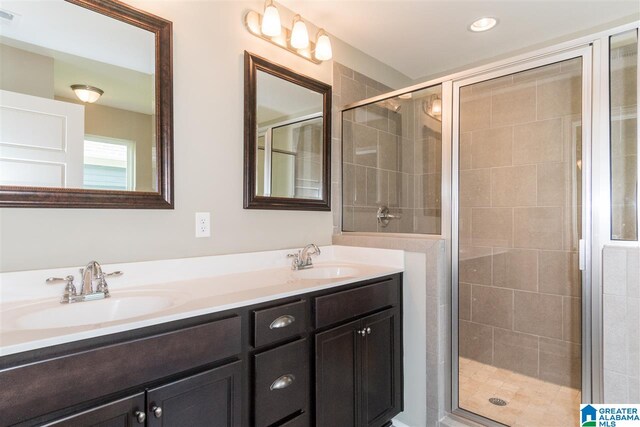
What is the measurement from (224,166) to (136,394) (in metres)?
1.06

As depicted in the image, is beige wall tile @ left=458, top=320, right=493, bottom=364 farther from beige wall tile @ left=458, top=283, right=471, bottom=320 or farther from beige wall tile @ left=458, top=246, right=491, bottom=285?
beige wall tile @ left=458, top=246, right=491, bottom=285

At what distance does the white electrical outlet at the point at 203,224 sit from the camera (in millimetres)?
1605

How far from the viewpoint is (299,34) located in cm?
197

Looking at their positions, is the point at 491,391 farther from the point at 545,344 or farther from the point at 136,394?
the point at 136,394

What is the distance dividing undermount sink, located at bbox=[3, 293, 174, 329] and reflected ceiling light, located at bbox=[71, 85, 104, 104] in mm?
748

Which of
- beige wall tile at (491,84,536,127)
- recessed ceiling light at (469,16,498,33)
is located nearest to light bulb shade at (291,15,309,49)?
recessed ceiling light at (469,16,498,33)

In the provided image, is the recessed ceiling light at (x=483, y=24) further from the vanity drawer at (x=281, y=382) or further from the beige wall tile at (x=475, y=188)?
the vanity drawer at (x=281, y=382)

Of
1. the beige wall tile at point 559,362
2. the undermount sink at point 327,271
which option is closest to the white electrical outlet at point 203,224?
the undermount sink at point 327,271

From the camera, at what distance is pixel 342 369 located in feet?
5.01

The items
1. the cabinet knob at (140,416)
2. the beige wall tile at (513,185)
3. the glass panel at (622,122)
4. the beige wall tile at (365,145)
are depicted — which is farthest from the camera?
the beige wall tile at (365,145)

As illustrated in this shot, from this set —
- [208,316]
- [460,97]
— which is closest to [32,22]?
[208,316]

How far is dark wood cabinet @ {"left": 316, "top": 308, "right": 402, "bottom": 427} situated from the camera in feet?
4.76

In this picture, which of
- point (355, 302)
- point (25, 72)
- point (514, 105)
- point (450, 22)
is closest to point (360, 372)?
point (355, 302)

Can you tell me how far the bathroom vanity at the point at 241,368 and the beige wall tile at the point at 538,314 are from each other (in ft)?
3.33
